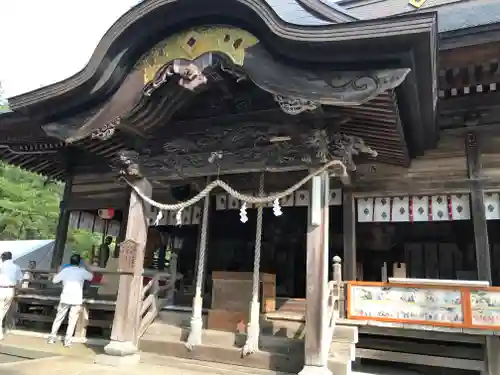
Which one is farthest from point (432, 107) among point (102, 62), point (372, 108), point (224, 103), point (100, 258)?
point (100, 258)

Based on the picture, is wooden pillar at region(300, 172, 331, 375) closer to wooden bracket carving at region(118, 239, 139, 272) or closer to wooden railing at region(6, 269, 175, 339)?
wooden bracket carving at region(118, 239, 139, 272)

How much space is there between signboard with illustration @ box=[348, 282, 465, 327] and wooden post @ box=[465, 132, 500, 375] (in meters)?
0.83

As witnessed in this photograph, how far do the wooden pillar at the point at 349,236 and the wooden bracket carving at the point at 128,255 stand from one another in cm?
392

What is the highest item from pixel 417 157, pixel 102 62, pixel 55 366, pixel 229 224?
pixel 102 62

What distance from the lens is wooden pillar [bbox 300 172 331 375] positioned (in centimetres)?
512

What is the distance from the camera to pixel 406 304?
20.7ft

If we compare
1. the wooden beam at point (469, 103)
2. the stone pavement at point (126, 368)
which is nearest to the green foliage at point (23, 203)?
the stone pavement at point (126, 368)

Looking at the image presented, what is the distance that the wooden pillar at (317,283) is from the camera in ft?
16.8

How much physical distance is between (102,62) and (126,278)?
343 centimetres

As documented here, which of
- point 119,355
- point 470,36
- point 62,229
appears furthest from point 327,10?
point 62,229

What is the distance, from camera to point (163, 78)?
598 cm

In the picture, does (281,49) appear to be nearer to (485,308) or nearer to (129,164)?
(129,164)

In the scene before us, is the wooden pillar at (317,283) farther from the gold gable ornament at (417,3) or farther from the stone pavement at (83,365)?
the gold gable ornament at (417,3)

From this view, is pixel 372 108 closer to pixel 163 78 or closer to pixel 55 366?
pixel 163 78
